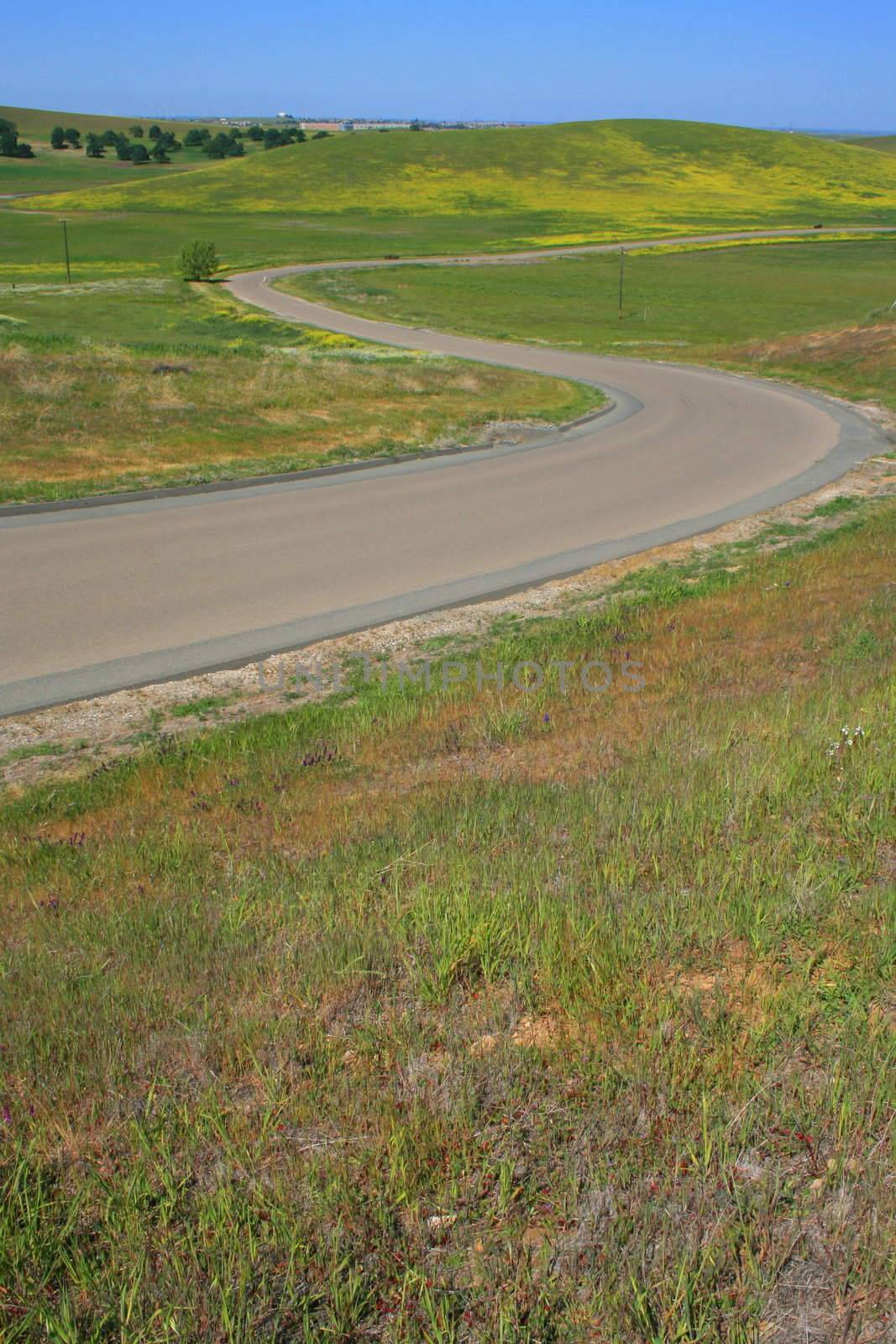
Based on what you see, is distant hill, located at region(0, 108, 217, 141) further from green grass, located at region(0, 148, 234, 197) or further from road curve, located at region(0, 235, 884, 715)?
road curve, located at region(0, 235, 884, 715)

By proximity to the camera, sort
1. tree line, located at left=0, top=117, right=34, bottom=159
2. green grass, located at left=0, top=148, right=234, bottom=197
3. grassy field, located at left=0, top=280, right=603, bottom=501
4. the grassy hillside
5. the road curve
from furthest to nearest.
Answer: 1. tree line, located at left=0, top=117, right=34, bottom=159
2. green grass, located at left=0, top=148, right=234, bottom=197
3. the grassy hillside
4. grassy field, located at left=0, top=280, right=603, bottom=501
5. the road curve

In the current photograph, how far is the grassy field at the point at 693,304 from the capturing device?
123 feet

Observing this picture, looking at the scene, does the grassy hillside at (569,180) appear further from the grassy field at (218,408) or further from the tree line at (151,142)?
the grassy field at (218,408)

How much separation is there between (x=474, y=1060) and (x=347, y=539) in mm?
12411

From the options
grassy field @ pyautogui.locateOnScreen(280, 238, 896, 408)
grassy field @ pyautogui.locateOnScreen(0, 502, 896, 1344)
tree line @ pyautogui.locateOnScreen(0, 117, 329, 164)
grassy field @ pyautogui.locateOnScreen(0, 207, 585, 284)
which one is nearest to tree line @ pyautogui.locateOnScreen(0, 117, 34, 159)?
tree line @ pyautogui.locateOnScreen(0, 117, 329, 164)

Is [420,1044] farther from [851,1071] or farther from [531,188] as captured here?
[531,188]

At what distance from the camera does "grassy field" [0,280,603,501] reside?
19266mm

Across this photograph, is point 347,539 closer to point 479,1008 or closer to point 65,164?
point 479,1008

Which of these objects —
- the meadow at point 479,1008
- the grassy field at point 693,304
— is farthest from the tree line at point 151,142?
the meadow at point 479,1008

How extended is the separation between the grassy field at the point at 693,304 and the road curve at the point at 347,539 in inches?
474

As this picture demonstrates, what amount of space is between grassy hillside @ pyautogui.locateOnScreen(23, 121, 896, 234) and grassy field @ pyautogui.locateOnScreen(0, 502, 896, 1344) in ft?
313

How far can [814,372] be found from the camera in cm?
3588

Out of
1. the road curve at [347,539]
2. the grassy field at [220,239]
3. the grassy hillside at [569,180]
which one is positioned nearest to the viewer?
the road curve at [347,539]

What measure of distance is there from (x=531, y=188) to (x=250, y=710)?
122 m
